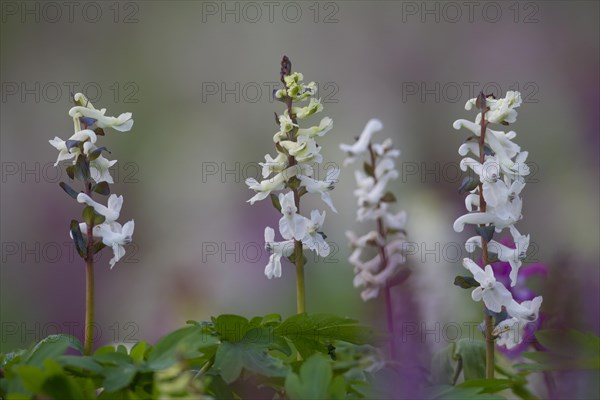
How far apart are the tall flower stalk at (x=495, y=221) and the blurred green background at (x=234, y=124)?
40.8 inches

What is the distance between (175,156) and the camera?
149 inches

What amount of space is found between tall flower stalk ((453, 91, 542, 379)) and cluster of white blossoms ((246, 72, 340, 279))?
0.21 m

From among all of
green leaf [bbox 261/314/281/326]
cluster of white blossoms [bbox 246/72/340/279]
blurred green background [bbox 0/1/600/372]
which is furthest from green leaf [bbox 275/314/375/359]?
blurred green background [bbox 0/1/600/372]

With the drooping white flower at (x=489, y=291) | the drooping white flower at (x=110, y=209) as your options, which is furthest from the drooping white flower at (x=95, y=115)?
the drooping white flower at (x=489, y=291)

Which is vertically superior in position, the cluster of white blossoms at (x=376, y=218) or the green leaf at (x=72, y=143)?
the green leaf at (x=72, y=143)

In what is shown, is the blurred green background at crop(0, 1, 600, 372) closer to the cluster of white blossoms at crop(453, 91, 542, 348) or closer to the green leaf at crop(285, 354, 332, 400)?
the cluster of white blossoms at crop(453, 91, 542, 348)

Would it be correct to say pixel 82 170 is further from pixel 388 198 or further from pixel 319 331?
pixel 388 198

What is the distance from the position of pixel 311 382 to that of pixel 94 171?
457 millimetres

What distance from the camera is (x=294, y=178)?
1.27 m

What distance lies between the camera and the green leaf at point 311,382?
0.90 m

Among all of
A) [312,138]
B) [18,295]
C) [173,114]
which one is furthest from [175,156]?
[312,138]

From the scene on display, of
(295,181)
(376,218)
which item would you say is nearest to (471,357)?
(376,218)

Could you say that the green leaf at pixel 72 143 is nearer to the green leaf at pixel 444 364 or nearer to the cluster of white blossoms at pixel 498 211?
the cluster of white blossoms at pixel 498 211

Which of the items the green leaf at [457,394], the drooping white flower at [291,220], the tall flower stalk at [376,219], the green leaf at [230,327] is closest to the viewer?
the green leaf at [457,394]
